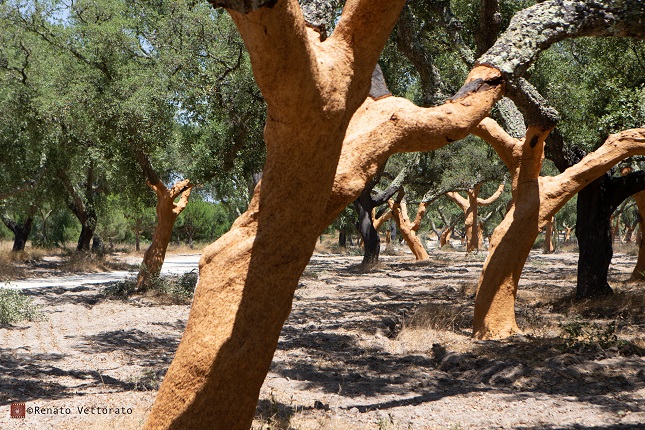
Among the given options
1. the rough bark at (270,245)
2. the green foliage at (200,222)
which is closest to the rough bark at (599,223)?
the rough bark at (270,245)

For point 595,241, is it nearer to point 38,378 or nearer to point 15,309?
point 38,378

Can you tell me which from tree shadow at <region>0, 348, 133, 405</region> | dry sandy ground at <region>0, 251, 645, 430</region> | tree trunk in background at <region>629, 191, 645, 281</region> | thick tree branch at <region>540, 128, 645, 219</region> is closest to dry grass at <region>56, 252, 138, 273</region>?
dry sandy ground at <region>0, 251, 645, 430</region>

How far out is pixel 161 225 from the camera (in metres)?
14.0

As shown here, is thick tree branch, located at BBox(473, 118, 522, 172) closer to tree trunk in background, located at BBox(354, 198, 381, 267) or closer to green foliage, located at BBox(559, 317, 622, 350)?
green foliage, located at BBox(559, 317, 622, 350)

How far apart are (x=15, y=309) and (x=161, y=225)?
4.21 meters

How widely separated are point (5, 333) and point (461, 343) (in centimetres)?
643

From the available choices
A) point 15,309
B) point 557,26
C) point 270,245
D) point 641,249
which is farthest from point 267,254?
point 641,249

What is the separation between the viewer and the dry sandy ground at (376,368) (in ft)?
16.8

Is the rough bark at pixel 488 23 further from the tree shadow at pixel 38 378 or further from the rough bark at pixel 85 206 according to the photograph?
the rough bark at pixel 85 206

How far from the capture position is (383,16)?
10.6ft

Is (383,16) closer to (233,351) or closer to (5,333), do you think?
(233,351)

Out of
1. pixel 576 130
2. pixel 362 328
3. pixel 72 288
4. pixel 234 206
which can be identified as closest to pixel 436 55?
pixel 576 130

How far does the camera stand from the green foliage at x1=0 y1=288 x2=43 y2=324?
32.8 feet

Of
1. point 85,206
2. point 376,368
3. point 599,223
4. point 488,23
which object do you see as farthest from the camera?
point 85,206
